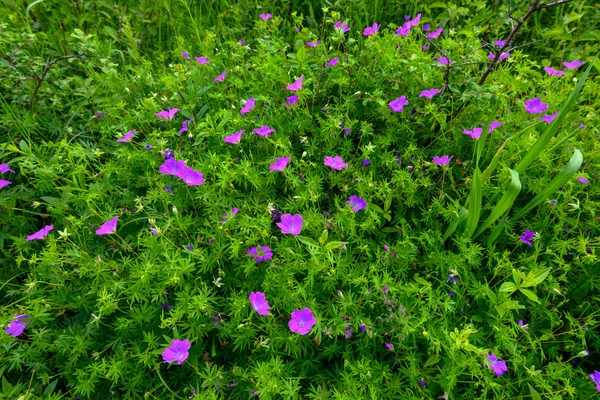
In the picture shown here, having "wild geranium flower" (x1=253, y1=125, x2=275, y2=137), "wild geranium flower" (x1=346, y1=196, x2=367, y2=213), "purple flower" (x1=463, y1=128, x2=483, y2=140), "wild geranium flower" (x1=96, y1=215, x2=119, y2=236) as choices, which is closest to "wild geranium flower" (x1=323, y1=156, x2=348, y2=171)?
"wild geranium flower" (x1=346, y1=196, x2=367, y2=213)

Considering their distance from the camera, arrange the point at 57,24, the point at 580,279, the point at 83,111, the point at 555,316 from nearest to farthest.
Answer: the point at 555,316, the point at 580,279, the point at 83,111, the point at 57,24

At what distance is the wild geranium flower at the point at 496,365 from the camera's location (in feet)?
5.87

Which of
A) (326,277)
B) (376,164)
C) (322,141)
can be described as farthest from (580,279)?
(322,141)

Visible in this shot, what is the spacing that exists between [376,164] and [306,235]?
2.04 feet

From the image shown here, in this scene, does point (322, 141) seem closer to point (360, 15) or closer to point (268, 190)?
point (268, 190)

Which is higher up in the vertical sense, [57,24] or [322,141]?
[57,24]

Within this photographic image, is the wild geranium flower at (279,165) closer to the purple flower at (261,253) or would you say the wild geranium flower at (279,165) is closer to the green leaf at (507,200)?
the purple flower at (261,253)

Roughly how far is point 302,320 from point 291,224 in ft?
1.49

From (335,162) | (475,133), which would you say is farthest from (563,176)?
(335,162)

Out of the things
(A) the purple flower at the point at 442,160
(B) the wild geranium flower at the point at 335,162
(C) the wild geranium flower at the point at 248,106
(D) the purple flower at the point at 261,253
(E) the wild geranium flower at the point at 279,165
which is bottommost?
(D) the purple flower at the point at 261,253

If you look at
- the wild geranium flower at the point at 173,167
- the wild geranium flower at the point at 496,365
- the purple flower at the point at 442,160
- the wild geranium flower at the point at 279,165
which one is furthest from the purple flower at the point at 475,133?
the wild geranium flower at the point at 173,167

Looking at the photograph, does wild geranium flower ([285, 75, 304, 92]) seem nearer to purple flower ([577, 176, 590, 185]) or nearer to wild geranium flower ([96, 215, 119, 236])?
wild geranium flower ([96, 215, 119, 236])

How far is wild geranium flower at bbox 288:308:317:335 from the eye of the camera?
1.79 m

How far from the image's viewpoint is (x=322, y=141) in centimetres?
254
